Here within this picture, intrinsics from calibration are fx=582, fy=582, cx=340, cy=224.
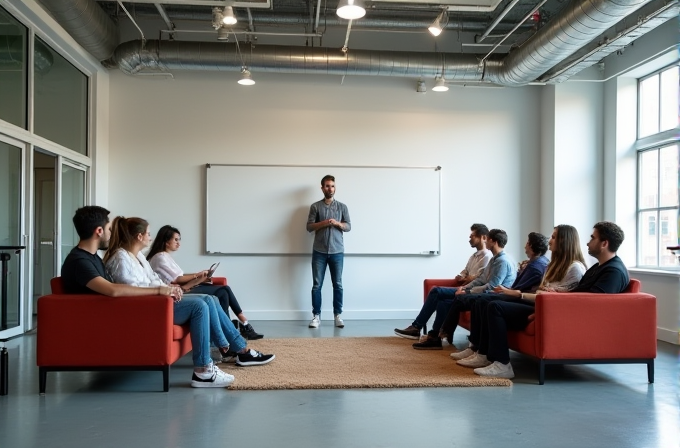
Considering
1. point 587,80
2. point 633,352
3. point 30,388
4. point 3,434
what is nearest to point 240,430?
point 3,434

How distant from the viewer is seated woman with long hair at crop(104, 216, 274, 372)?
366cm

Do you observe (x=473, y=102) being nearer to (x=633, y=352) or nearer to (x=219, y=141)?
(x=219, y=141)

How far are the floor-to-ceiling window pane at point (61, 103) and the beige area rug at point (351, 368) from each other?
10.3 feet

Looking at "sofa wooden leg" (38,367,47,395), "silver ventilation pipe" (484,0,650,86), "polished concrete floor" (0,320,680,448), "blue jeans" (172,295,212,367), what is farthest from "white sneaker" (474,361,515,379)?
"silver ventilation pipe" (484,0,650,86)

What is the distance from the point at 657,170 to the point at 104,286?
576 cm

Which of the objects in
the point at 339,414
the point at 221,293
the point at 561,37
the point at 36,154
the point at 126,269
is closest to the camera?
the point at 339,414

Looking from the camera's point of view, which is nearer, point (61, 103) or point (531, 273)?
point (531, 273)

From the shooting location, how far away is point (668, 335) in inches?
219

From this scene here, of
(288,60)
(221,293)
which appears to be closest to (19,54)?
(288,60)

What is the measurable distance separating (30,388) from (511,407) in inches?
116

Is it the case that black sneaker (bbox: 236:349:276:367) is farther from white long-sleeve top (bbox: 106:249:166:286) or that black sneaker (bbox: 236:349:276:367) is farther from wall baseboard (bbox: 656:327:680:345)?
wall baseboard (bbox: 656:327:680:345)

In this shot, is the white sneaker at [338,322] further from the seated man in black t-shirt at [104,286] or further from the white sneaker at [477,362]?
the seated man in black t-shirt at [104,286]

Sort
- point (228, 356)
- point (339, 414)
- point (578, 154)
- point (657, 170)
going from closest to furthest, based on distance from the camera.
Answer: point (339, 414) < point (228, 356) < point (657, 170) < point (578, 154)

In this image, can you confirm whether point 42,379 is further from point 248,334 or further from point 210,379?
point 248,334
